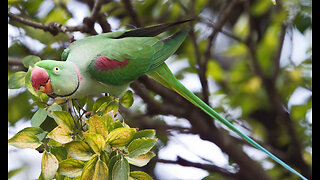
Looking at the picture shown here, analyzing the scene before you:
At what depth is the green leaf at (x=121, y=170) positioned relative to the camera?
0.53 meters

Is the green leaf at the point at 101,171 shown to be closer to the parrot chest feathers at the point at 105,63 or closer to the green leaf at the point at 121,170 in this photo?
the green leaf at the point at 121,170

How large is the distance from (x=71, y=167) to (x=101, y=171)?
5 cm

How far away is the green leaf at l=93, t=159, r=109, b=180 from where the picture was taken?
53 cm

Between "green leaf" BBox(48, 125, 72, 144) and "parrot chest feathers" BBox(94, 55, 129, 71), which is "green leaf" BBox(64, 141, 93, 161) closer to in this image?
"green leaf" BBox(48, 125, 72, 144)

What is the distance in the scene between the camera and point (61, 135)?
54 centimetres

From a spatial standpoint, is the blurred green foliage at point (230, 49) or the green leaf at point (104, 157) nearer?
the green leaf at point (104, 157)

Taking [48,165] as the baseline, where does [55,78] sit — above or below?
above

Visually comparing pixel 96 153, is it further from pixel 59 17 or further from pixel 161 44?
pixel 59 17

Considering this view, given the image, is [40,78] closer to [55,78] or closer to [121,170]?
[55,78]

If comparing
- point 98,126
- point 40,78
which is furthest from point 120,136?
point 40,78

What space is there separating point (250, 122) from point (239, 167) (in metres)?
0.37

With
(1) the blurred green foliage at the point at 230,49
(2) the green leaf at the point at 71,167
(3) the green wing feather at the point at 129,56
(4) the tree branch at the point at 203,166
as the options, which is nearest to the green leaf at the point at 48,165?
(2) the green leaf at the point at 71,167

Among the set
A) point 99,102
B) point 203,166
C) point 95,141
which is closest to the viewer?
point 95,141
